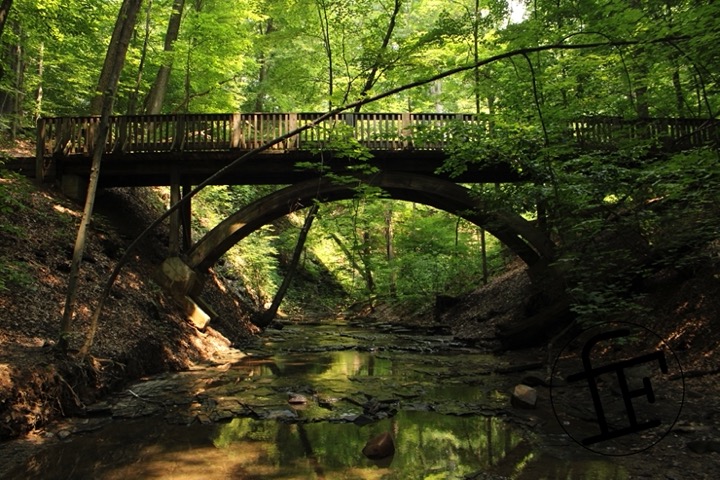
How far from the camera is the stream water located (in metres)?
4.29

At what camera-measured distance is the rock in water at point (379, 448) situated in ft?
15.2

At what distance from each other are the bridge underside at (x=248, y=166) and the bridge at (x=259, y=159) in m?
0.03

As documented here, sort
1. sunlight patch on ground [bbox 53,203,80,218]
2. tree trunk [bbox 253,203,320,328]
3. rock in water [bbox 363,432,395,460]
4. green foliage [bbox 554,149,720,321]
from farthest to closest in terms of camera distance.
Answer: tree trunk [bbox 253,203,320,328], sunlight patch on ground [bbox 53,203,80,218], green foliage [bbox 554,149,720,321], rock in water [bbox 363,432,395,460]

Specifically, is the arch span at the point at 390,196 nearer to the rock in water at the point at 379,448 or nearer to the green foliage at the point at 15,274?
the green foliage at the point at 15,274

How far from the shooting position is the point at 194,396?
688cm

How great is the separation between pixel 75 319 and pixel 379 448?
5698mm

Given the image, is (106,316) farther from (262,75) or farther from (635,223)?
(262,75)

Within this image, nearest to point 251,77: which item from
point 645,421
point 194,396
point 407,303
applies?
point 407,303

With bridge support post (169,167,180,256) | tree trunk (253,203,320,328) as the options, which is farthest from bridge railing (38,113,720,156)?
tree trunk (253,203,320,328)

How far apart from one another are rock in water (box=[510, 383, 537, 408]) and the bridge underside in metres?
6.03

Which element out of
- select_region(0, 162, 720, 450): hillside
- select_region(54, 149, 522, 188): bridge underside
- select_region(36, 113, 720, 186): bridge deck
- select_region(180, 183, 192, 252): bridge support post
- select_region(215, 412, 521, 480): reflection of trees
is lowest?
select_region(215, 412, 521, 480): reflection of trees

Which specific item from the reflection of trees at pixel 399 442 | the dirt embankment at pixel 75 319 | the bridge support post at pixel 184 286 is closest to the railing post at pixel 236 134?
the bridge support post at pixel 184 286

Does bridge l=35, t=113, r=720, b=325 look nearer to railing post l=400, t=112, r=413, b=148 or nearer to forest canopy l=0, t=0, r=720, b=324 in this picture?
railing post l=400, t=112, r=413, b=148

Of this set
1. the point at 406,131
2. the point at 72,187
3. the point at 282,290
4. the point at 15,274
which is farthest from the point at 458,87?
the point at 15,274
